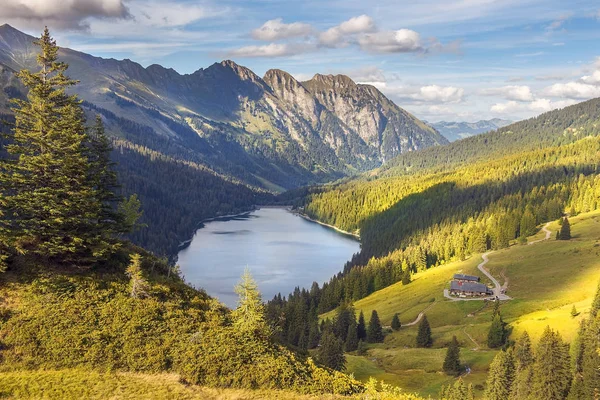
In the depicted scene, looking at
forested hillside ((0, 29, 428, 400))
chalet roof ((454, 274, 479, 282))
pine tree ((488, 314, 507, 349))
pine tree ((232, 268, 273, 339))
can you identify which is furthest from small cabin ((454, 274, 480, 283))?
pine tree ((232, 268, 273, 339))

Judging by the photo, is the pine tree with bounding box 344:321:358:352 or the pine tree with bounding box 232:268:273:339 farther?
the pine tree with bounding box 344:321:358:352

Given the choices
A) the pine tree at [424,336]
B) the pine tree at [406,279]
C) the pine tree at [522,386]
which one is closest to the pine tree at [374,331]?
the pine tree at [424,336]

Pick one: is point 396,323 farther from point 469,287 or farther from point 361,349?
point 469,287

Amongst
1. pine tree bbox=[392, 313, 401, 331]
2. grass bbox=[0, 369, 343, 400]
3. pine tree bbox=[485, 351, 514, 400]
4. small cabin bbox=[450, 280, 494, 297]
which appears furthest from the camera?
small cabin bbox=[450, 280, 494, 297]

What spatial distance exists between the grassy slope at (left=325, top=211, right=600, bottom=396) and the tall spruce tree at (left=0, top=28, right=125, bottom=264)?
5300 cm

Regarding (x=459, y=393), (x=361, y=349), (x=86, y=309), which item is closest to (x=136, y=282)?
(x=86, y=309)

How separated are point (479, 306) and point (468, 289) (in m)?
8.24

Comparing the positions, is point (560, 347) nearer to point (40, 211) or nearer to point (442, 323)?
point (442, 323)

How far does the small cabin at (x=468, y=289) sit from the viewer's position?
10444cm

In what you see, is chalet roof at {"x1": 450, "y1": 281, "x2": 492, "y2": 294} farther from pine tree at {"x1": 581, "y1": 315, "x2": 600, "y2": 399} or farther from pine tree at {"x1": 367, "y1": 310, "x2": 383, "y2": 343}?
pine tree at {"x1": 581, "y1": 315, "x2": 600, "y2": 399}

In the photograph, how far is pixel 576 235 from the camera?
132000 millimetres

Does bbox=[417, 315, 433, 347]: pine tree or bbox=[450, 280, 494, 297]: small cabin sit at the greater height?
bbox=[450, 280, 494, 297]: small cabin

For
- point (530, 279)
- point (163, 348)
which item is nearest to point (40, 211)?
point (163, 348)

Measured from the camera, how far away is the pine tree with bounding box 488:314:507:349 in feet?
257
